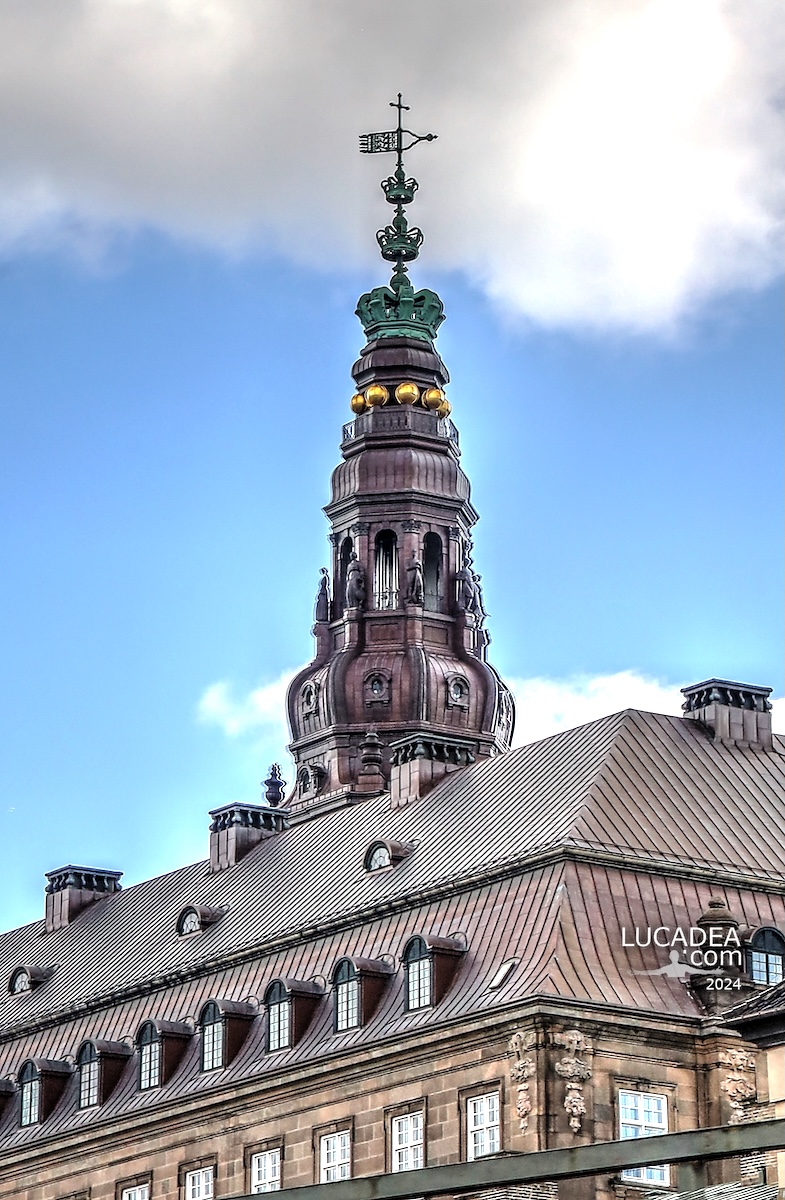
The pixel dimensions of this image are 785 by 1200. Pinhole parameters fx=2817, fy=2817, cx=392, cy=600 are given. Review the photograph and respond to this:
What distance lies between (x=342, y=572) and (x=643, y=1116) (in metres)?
56.9

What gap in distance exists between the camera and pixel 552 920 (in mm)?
83500

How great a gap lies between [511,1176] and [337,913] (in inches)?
2480

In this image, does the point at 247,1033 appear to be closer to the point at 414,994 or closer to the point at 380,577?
the point at 414,994

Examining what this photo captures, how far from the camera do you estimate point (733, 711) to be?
3775 inches

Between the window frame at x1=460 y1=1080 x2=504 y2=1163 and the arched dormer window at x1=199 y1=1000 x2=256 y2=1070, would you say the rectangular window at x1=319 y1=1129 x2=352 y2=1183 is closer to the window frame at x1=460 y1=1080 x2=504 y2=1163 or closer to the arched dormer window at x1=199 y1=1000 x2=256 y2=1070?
the window frame at x1=460 y1=1080 x2=504 y2=1163

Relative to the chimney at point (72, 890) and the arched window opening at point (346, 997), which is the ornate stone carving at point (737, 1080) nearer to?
the arched window opening at point (346, 997)

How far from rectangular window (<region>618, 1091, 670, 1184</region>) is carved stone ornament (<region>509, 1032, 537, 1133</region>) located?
2776mm

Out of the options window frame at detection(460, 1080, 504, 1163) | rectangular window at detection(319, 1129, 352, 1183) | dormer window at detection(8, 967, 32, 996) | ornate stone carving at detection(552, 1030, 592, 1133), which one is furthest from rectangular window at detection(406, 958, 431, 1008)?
dormer window at detection(8, 967, 32, 996)

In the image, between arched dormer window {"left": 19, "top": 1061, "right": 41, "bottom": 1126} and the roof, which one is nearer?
the roof

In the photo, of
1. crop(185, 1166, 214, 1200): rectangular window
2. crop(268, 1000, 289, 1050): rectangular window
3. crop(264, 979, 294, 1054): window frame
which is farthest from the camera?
crop(185, 1166, 214, 1200): rectangular window

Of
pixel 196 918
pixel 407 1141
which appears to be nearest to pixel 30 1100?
pixel 196 918

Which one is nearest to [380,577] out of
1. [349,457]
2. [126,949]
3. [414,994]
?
[349,457]

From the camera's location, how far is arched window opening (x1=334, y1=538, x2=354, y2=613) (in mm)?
133750

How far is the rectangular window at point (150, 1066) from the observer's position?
98812 mm
